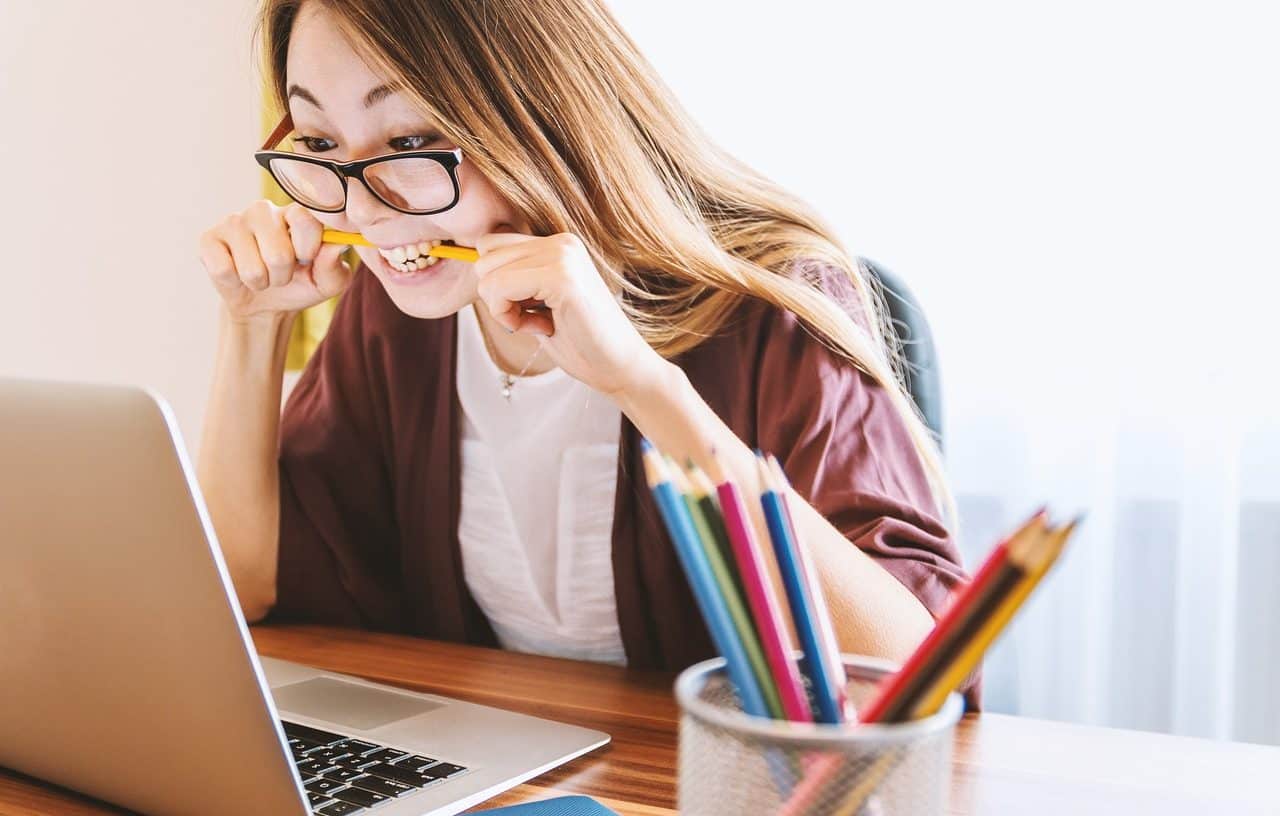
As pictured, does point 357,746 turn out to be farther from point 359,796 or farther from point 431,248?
point 431,248

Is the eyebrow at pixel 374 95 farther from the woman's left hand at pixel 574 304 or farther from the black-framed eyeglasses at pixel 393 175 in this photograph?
the woman's left hand at pixel 574 304

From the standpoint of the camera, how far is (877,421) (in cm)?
98

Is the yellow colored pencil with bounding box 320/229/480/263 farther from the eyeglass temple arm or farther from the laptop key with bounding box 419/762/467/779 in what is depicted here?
the laptop key with bounding box 419/762/467/779

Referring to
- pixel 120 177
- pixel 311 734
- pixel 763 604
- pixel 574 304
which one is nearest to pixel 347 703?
pixel 311 734

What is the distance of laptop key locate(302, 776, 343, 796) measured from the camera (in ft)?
2.08

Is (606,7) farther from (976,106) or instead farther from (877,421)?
(976,106)

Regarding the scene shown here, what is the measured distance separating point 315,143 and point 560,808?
0.64 meters

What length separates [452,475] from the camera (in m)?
1.20

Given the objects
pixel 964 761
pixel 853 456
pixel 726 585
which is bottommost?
pixel 964 761

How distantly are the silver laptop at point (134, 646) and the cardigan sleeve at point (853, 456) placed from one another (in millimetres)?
338

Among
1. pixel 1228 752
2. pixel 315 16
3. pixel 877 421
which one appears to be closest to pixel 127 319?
pixel 315 16

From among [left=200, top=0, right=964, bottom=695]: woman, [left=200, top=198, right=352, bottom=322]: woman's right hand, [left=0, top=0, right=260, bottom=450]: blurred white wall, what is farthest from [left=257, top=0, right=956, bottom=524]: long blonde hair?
[left=0, top=0, right=260, bottom=450]: blurred white wall

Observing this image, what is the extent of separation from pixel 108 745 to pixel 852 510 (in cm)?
54

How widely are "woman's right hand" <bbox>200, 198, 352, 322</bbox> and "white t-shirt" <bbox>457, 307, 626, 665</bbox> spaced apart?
0.55 ft
